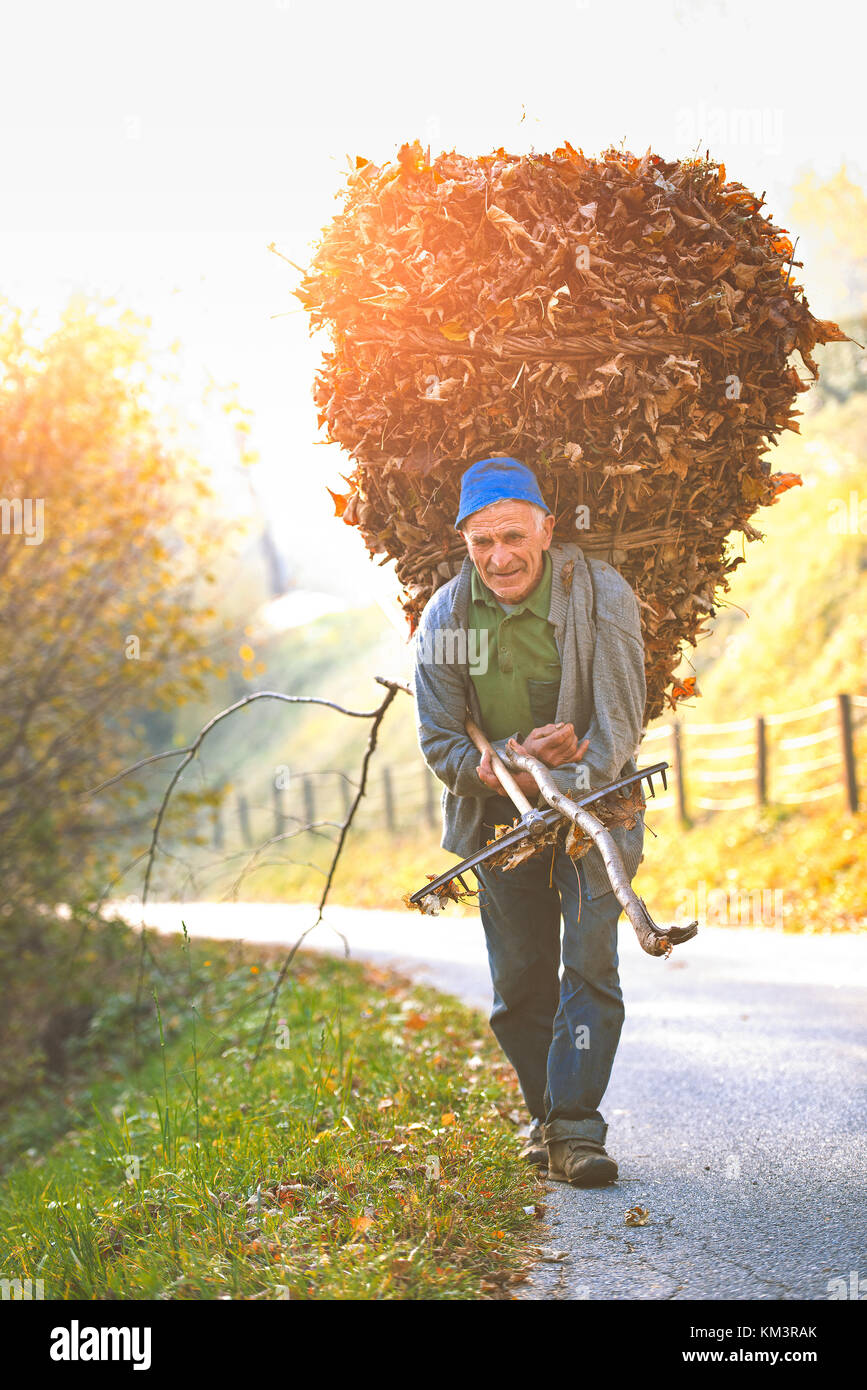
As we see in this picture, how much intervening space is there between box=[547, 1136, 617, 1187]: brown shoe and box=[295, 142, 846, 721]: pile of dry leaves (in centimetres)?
173

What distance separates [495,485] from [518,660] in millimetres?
582

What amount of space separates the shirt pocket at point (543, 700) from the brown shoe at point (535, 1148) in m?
1.38

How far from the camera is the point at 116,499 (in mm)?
12109

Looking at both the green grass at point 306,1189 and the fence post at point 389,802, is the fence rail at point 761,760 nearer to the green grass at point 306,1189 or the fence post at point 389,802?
the green grass at point 306,1189

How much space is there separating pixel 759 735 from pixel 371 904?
24.8 ft

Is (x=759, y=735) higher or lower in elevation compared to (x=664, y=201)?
lower

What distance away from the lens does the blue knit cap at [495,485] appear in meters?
4.12

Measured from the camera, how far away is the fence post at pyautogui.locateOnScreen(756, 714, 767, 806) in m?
15.5

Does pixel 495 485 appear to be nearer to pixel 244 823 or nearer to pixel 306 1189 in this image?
pixel 306 1189

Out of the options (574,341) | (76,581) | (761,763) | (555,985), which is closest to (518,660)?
(574,341)
